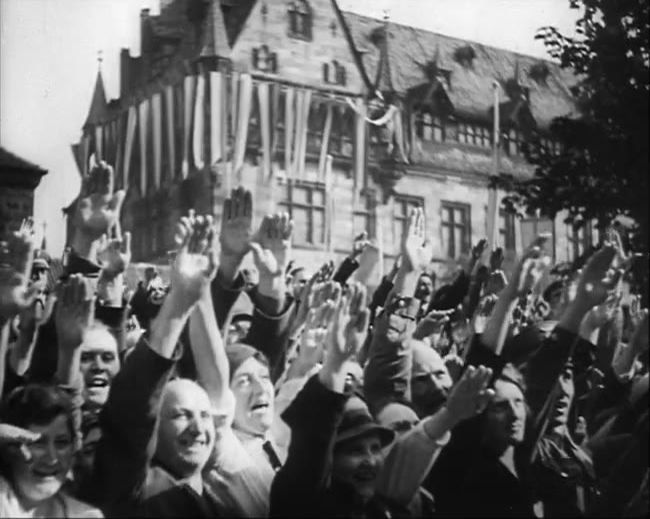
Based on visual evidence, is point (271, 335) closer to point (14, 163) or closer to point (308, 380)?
point (308, 380)

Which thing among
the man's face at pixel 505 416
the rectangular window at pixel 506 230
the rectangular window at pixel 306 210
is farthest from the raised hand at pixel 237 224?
the rectangular window at pixel 506 230

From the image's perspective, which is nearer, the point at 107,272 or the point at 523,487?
the point at 107,272

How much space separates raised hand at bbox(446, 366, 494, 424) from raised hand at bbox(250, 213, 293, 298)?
0.80 meters

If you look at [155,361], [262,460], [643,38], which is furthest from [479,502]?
[643,38]

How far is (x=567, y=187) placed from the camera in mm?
7043

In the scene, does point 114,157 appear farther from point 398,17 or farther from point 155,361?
point 398,17

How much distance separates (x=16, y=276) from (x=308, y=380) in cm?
117

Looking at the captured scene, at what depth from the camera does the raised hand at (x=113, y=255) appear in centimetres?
508

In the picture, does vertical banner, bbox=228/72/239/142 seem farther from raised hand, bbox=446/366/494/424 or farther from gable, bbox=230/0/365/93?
raised hand, bbox=446/366/494/424

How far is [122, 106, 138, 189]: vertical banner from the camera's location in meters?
5.40

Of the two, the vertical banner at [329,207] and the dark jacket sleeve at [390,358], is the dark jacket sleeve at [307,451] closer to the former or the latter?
the dark jacket sleeve at [390,358]

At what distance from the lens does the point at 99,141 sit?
5.44 m

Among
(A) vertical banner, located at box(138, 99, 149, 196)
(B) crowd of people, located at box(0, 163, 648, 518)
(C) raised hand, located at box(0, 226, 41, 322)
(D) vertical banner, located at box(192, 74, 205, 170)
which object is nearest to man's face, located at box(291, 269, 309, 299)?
(B) crowd of people, located at box(0, 163, 648, 518)

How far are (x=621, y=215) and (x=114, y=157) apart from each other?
2.78m
